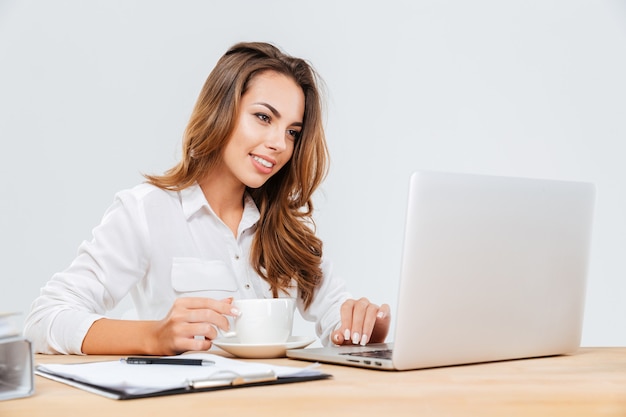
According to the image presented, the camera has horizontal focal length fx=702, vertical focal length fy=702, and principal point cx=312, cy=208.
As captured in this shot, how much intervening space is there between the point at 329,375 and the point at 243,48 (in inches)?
58.6

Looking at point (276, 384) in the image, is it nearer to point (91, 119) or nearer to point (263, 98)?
point (263, 98)

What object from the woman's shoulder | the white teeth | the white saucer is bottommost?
the white saucer

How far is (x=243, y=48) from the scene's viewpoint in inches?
86.7

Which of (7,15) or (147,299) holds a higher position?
(7,15)

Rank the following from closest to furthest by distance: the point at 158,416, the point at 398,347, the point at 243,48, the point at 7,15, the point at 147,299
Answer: the point at 158,416 → the point at 398,347 → the point at 147,299 → the point at 243,48 → the point at 7,15

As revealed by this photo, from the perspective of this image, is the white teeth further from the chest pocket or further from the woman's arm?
the woman's arm

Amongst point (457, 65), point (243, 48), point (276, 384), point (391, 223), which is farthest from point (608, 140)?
point (276, 384)

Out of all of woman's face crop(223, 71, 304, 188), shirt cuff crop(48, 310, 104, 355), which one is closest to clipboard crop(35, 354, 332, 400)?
shirt cuff crop(48, 310, 104, 355)

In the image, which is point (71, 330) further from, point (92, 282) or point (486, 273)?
point (486, 273)

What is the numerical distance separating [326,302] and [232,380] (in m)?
1.28

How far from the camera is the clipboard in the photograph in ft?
2.57

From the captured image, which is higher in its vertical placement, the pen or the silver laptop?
the silver laptop

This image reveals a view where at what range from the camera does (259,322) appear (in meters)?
1.22

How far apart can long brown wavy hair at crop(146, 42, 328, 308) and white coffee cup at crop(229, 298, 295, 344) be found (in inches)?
34.0
